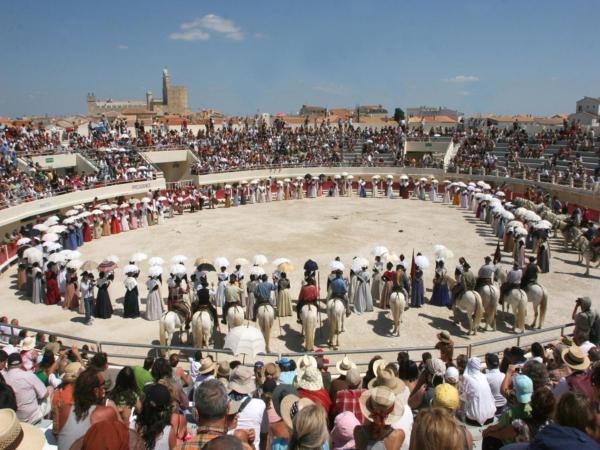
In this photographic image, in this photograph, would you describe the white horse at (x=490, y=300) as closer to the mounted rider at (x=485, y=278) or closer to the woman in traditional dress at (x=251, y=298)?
the mounted rider at (x=485, y=278)

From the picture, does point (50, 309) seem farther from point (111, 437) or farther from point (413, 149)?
point (413, 149)

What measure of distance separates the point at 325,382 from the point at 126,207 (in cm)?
2160

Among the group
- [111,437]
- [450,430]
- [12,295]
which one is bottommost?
[12,295]

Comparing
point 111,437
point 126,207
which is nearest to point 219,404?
point 111,437

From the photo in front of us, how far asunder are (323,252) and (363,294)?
20.8 ft

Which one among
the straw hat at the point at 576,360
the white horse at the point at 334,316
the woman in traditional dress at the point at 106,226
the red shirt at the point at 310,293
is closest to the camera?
the straw hat at the point at 576,360

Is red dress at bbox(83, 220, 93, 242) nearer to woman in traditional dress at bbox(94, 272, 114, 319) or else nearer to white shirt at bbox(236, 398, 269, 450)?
woman in traditional dress at bbox(94, 272, 114, 319)

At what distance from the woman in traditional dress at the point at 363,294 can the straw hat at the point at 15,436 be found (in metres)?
10.8

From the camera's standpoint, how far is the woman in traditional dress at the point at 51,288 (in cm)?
1553

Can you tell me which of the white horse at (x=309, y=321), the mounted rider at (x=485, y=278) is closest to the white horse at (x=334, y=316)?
the white horse at (x=309, y=321)

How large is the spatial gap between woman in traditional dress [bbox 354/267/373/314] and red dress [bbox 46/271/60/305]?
30.8 feet

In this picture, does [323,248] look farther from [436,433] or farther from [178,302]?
[436,433]

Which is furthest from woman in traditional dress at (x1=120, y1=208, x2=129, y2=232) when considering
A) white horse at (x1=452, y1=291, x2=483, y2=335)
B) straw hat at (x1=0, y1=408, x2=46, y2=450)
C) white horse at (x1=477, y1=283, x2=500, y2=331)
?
straw hat at (x1=0, y1=408, x2=46, y2=450)

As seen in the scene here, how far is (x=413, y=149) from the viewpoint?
147ft
